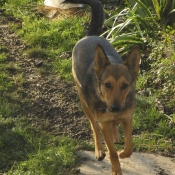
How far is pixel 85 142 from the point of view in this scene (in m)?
6.67

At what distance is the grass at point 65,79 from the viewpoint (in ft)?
20.1

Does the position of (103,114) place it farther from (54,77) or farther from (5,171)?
(54,77)

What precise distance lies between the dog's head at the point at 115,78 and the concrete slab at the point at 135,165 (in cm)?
81

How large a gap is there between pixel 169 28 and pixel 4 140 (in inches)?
133

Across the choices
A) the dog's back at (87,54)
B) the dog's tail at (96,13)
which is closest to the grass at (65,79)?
the dog's back at (87,54)

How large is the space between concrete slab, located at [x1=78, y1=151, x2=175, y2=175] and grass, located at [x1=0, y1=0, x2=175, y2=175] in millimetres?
169

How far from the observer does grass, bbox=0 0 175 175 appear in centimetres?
614

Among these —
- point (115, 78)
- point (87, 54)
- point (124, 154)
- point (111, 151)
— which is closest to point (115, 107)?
point (115, 78)

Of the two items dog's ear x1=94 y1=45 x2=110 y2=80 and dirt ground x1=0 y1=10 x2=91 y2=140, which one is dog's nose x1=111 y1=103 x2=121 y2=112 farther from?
dirt ground x1=0 y1=10 x2=91 y2=140

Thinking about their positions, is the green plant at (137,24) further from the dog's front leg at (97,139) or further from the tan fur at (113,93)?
the tan fur at (113,93)

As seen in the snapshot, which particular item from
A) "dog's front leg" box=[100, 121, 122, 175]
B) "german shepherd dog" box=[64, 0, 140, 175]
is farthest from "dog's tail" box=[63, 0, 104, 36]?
"dog's front leg" box=[100, 121, 122, 175]

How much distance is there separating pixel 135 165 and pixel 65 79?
260cm

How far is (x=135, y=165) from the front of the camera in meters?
6.03

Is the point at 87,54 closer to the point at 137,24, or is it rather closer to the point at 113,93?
the point at 113,93
